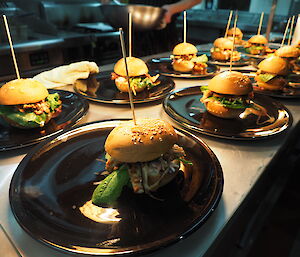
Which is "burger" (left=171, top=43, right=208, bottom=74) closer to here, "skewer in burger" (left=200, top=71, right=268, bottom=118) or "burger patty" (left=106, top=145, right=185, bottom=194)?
"skewer in burger" (left=200, top=71, right=268, bottom=118)

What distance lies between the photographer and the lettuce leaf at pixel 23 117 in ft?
4.96

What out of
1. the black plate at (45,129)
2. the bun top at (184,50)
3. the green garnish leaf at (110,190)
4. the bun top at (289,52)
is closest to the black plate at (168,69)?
the bun top at (184,50)

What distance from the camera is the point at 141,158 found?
1105 millimetres

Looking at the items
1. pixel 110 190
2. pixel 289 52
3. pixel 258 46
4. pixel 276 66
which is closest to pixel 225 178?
pixel 110 190

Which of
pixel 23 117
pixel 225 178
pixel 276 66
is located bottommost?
pixel 225 178

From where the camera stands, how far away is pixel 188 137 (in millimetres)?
1388

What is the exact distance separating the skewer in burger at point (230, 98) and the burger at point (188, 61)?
3.23ft

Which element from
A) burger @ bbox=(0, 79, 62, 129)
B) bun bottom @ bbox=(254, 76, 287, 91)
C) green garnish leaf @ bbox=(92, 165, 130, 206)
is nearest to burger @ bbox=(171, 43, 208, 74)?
bun bottom @ bbox=(254, 76, 287, 91)

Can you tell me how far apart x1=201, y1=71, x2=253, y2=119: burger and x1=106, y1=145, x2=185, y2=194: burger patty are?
0.67 metres

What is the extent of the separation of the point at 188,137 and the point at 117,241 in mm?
717

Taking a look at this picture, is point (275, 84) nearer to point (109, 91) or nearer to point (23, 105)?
point (109, 91)

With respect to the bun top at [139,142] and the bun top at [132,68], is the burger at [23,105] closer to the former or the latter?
the bun top at [139,142]

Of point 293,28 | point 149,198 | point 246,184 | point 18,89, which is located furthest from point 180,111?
point 293,28

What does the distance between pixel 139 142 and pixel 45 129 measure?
0.78 meters
